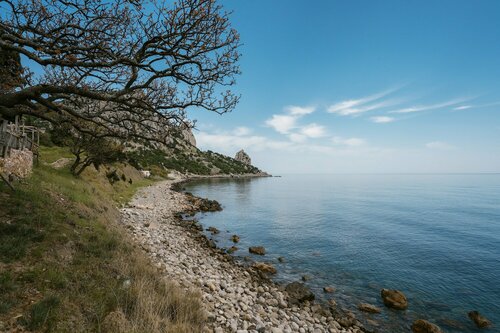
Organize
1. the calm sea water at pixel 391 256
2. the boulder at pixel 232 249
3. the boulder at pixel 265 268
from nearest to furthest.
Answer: the calm sea water at pixel 391 256
the boulder at pixel 265 268
the boulder at pixel 232 249

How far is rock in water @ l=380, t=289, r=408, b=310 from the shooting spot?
1459cm

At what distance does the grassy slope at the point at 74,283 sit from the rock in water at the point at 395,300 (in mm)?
10978

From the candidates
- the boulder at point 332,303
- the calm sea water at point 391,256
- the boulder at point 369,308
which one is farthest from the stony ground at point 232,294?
the calm sea water at point 391,256

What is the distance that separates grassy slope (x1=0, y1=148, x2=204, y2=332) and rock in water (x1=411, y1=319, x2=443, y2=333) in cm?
1034

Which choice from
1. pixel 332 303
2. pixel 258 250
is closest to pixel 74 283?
pixel 332 303

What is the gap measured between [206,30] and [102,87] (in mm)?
4612

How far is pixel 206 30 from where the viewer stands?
941cm

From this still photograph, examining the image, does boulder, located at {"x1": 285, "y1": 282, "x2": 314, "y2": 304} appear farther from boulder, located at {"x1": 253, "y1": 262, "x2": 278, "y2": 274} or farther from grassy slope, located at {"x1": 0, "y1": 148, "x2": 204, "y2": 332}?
grassy slope, located at {"x1": 0, "y1": 148, "x2": 204, "y2": 332}

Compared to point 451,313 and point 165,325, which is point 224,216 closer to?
point 451,313

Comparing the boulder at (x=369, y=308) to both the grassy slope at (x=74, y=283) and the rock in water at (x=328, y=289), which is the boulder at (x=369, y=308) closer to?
the rock in water at (x=328, y=289)

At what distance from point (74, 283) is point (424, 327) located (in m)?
14.1

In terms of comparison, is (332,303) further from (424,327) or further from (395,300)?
(424,327)

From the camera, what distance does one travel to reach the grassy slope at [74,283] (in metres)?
6.41

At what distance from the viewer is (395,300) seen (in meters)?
14.8
